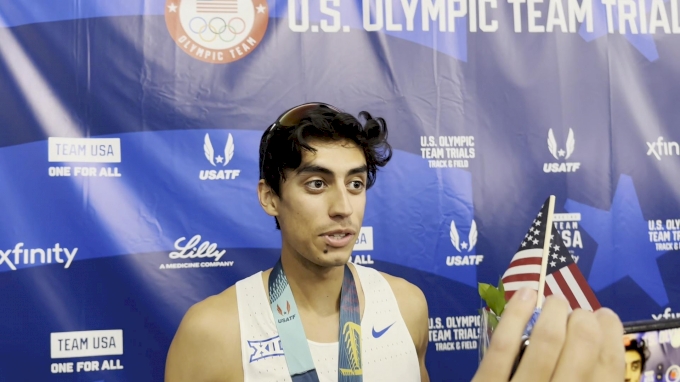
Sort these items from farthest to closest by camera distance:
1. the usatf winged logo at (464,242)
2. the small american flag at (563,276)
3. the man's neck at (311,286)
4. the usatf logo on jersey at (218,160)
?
1. the usatf winged logo at (464,242)
2. the usatf logo on jersey at (218,160)
3. the small american flag at (563,276)
4. the man's neck at (311,286)

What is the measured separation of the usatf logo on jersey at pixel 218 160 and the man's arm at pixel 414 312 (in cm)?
100

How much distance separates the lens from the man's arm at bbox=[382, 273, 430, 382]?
73.1 inches

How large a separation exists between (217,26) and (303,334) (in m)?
1.57

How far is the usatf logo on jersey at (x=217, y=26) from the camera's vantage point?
2.67m

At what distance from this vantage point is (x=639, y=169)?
2953 millimetres

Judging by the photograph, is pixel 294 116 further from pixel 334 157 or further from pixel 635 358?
pixel 635 358

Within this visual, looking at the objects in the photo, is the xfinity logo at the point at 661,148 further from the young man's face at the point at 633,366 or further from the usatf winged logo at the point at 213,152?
the young man's face at the point at 633,366

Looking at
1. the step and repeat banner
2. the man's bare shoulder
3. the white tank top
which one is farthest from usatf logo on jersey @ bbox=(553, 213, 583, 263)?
the white tank top

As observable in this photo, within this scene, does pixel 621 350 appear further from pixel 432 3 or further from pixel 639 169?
pixel 639 169

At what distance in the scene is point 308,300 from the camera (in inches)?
67.5

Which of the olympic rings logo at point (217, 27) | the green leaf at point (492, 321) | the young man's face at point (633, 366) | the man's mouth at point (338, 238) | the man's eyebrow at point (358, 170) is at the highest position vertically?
the olympic rings logo at point (217, 27)

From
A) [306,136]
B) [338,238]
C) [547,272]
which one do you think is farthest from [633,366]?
[547,272]

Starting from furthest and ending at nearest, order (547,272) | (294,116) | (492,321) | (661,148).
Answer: (661,148)
(547,272)
(294,116)
(492,321)

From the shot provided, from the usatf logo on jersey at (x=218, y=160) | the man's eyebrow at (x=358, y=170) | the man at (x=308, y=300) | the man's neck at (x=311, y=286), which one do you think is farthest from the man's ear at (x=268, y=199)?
the usatf logo on jersey at (x=218, y=160)
